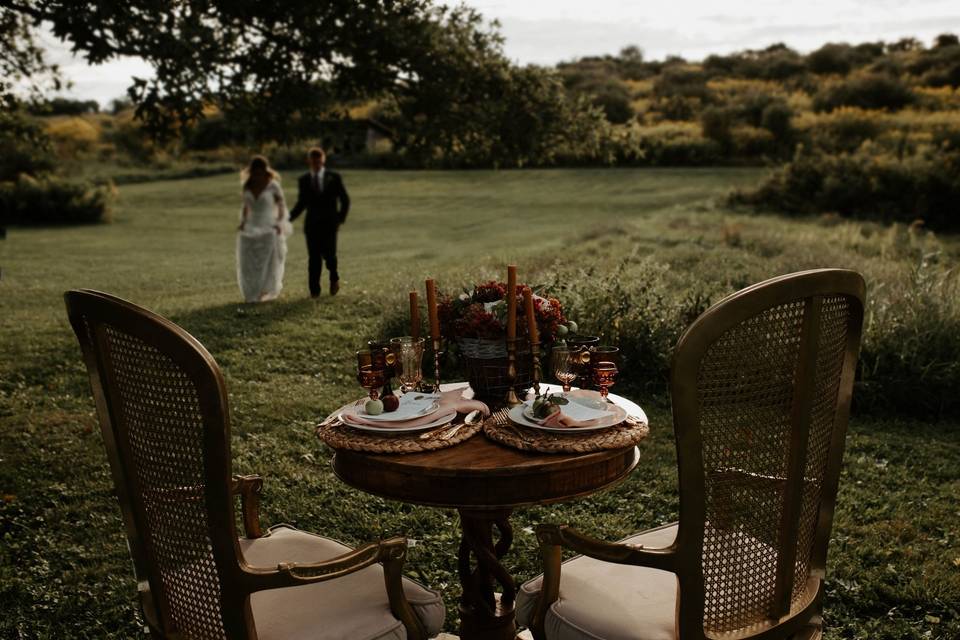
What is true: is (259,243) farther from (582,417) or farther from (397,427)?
(582,417)

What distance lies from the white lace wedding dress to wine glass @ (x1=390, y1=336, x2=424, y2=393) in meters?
8.80

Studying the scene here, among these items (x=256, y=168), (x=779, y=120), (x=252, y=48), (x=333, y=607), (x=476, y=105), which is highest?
(x=779, y=120)

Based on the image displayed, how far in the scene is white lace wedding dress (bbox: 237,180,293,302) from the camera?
11.3 meters

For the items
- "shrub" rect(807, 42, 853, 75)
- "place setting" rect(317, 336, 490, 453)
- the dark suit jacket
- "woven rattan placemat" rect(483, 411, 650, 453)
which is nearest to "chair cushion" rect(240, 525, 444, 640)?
"place setting" rect(317, 336, 490, 453)

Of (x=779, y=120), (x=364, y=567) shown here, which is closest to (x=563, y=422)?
(x=364, y=567)

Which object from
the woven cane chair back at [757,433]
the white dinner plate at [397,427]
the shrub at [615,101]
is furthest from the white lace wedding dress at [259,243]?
the shrub at [615,101]

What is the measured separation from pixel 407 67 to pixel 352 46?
1.62 ft

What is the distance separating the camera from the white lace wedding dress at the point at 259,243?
37.1ft

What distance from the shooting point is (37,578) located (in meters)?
4.11

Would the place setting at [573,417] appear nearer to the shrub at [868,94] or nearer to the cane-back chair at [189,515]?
the cane-back chair at [189,515]

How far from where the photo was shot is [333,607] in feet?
7.79

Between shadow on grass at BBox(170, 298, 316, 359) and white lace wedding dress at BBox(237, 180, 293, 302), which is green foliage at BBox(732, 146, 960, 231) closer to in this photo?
white lace wedding dress at BBox(237, 180, 293, 302)

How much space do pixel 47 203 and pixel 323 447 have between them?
2247 cm

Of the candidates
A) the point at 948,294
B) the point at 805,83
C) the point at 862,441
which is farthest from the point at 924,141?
the point at 862,441
